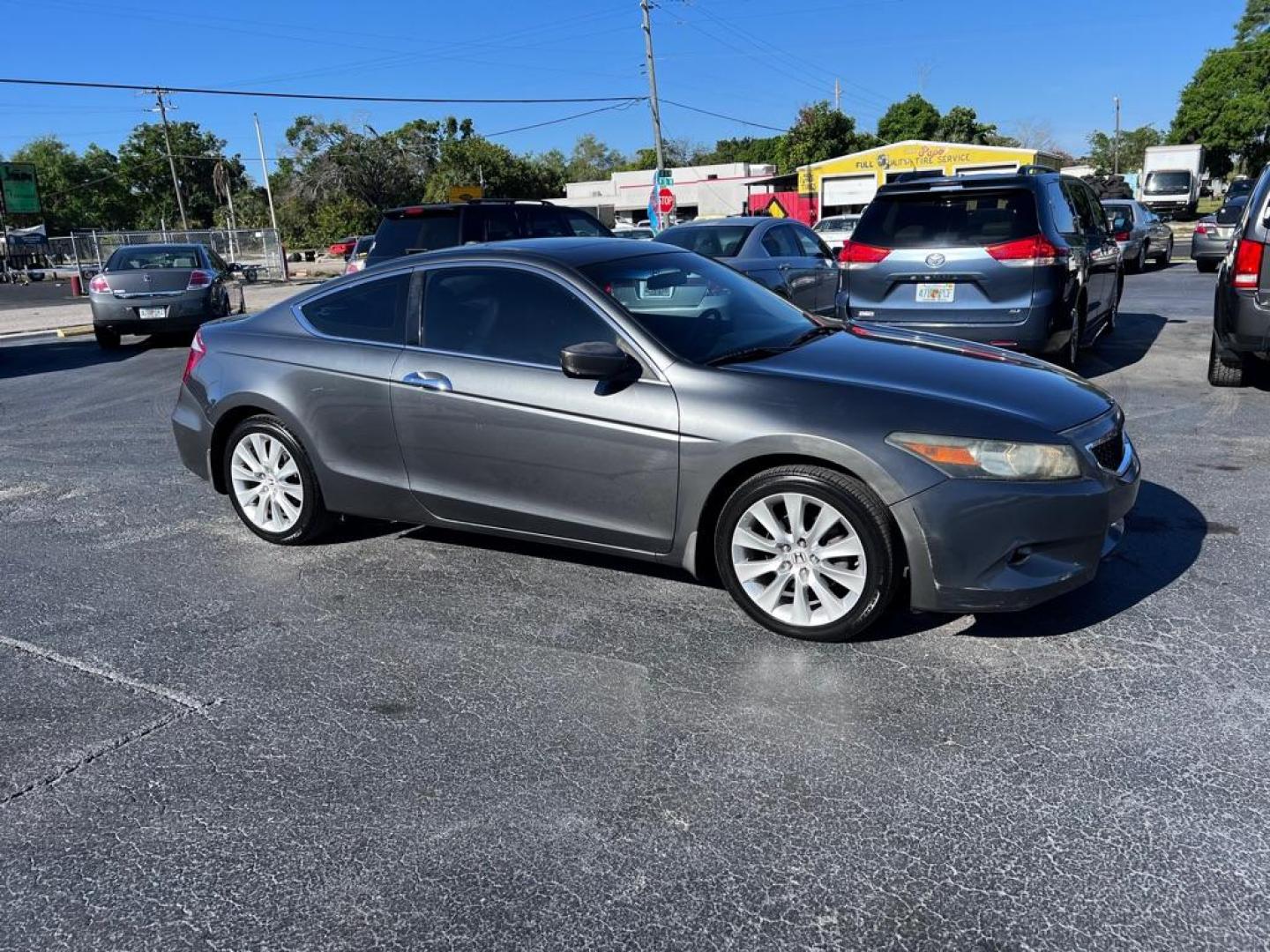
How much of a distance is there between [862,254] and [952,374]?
4.63 metres

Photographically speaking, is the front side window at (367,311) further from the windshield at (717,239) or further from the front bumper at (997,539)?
the windshield at (717,239)

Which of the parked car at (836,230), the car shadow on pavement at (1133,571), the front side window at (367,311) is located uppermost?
the front side window at (367,311)

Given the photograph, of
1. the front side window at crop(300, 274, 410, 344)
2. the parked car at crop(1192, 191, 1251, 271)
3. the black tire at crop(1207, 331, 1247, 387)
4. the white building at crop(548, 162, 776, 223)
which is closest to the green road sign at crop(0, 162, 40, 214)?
the white building at crop(548, 162, 776, 223)

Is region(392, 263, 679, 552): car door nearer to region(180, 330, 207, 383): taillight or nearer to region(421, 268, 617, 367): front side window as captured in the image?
region(421, 268, 617, 367): front side window

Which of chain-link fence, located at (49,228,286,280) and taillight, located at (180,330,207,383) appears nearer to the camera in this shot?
taillight, located at (180,330,207,383)

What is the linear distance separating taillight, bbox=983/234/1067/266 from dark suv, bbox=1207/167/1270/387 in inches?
49.6

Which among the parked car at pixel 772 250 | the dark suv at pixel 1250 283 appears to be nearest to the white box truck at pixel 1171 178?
the parked car at pixel 772 250

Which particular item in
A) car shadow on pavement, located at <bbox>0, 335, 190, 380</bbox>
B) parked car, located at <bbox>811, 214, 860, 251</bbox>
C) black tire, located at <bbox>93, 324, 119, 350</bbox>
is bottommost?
car shadow on pavement, located at <bbox>0, 335, 190, 380</bbox>

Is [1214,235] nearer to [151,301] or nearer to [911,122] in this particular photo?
[151,301]

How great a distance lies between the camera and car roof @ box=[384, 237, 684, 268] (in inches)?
185

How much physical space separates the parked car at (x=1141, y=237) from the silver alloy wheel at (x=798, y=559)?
17.7 m

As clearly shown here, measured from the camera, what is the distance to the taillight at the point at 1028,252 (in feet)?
26.0

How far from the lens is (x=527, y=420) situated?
4418 mm

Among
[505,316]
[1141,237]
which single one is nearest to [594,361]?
[505,316]
